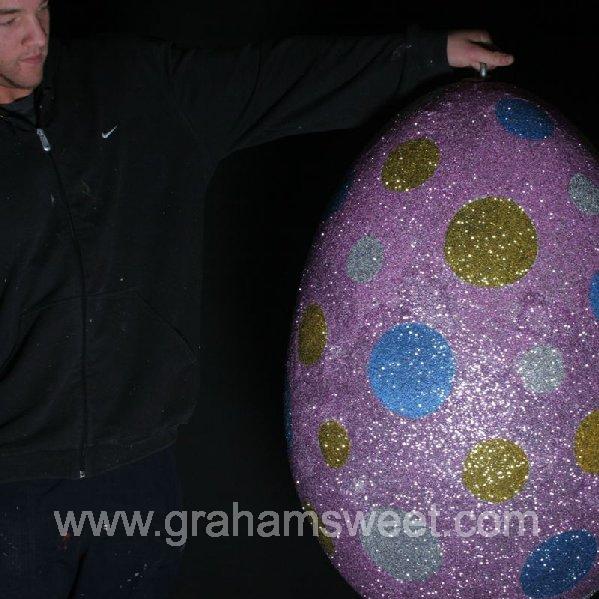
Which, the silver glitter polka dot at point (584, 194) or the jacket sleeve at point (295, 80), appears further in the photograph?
the jacket sleeve at point (295, 80)

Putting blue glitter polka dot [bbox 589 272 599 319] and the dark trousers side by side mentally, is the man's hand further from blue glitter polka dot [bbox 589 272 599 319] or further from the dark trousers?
the dark trousers

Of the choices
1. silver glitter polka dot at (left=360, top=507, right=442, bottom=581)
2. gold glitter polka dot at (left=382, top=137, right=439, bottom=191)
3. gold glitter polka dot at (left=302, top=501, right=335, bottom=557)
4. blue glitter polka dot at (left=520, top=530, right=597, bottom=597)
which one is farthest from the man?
blue glitter polka dot at (left=520, top=530, right=597, bottom=597)

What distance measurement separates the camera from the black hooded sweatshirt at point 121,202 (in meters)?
1.22

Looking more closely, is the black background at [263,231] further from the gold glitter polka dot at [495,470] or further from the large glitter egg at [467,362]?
the gold glitter polka dot at [495,470]

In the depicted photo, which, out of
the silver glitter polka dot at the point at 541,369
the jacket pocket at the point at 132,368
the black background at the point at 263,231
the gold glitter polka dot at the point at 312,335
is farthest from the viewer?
the black background at the point at 263,231

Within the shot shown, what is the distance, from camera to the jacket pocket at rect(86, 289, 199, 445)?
1.25 meters

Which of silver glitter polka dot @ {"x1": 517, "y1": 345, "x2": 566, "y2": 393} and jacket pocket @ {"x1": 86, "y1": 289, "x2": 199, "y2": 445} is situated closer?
silver glitter polka dot @ {"x1": 517, "y1": 345, "x2": 566, "y2": 393}

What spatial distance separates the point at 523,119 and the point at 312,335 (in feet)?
1.07

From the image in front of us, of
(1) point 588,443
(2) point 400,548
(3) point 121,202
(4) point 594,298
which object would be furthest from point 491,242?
(3) point 121,202

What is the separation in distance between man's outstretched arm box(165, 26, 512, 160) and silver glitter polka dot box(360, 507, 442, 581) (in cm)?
49

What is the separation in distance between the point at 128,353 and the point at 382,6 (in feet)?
2.35

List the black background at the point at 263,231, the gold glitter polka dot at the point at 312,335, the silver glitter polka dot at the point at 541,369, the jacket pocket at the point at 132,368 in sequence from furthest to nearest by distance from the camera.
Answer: the black background at the point at 263,231
the jacket pocket at the point at 132,368
the gold glitter polka dot at the point at 312,335
the silver glitter polka dot at the point at 541,369

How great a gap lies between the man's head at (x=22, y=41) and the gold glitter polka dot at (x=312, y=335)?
42 centimetres

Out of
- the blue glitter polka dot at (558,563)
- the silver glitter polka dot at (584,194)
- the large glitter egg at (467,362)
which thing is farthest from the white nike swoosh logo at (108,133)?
the blue glitter polka dot at (558,563)
